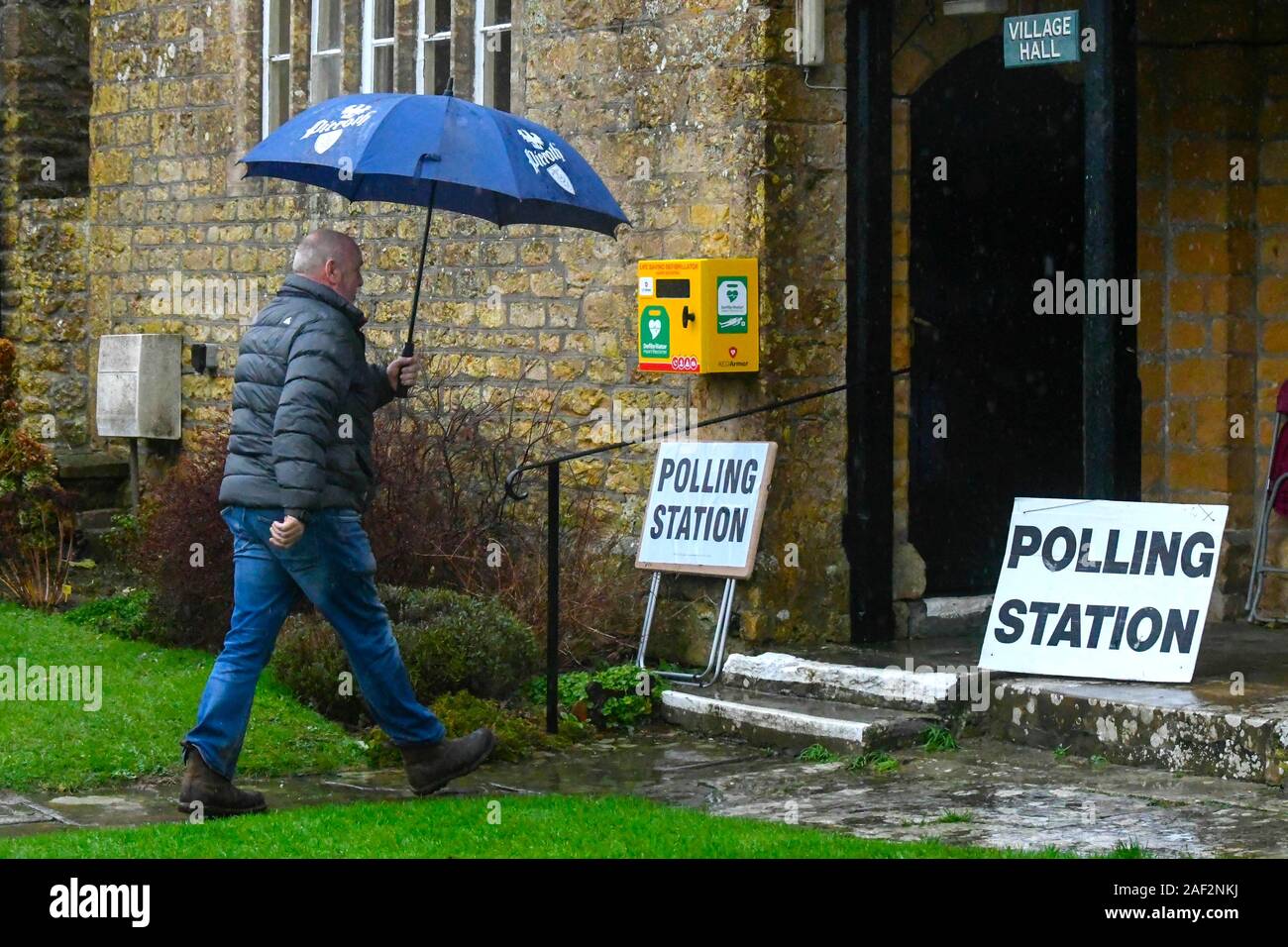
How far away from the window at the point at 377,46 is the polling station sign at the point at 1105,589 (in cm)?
528

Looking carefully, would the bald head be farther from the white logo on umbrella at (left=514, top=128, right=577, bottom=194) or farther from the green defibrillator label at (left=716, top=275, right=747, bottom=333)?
the green defibrillator label at (left=716, top=275, right=747, bottom=333)

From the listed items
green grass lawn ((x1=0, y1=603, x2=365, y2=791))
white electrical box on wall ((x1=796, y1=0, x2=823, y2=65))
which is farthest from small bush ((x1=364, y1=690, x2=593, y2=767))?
white electrical box on wall ((x1=796, y1=0, x2=823, y2=65))

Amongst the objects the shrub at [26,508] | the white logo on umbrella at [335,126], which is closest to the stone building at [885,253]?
the shrub at [26,508]

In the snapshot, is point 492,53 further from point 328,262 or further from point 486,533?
point 328,262

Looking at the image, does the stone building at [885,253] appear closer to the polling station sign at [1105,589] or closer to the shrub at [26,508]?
the polling station sign at [1105,589]

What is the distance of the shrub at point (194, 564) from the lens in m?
10.8

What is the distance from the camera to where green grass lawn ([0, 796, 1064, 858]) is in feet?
21.3

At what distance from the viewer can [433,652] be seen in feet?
30.0

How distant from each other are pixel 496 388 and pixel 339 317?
13.1 ft

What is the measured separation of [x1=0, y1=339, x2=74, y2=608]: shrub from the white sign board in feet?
14.3

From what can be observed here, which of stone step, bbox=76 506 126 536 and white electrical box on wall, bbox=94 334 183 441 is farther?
white electrical box on wall, bbox=94 334 183 441

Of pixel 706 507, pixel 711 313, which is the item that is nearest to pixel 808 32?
pixel 711 313

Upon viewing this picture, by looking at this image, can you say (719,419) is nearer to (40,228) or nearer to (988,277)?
(988,277)
